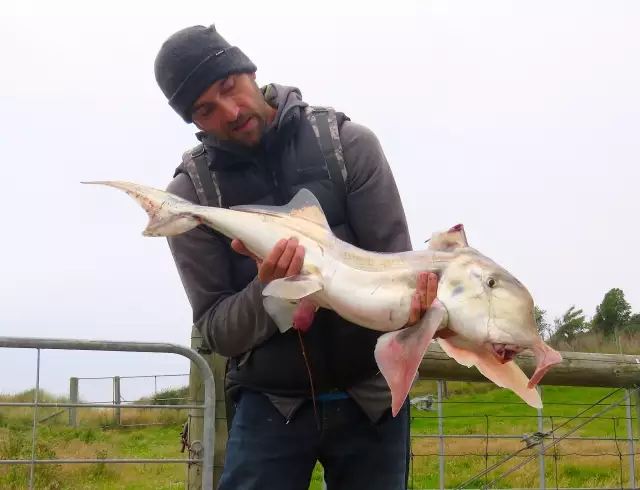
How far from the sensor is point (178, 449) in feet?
55.4

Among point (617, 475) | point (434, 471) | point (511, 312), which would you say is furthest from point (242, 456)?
point (434, 471)

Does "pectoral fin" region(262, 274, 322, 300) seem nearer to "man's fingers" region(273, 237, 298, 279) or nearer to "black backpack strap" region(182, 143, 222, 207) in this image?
"man's fingers" region(273, 237, 298, 279)

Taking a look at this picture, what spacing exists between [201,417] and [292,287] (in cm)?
190

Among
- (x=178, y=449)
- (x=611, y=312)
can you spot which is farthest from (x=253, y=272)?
(x=611, y=312)

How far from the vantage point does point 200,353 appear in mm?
3828

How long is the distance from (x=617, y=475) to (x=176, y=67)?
13.3 metres

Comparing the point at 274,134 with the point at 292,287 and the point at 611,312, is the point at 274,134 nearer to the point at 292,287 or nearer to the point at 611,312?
the point at 292,287

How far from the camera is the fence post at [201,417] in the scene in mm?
3742

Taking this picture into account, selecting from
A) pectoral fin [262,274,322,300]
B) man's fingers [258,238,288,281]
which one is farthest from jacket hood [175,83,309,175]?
pectoral fin [262,274,322,300]

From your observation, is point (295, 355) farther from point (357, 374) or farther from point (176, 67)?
point (176, 67)

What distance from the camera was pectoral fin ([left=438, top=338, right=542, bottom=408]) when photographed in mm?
2117

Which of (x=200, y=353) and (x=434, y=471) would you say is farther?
(x=434, y=471)

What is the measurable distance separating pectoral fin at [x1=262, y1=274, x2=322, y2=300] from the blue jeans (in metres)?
0.64

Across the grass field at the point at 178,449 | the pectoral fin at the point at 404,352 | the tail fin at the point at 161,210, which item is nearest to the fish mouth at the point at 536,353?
the pectoral fin at the point at 404,352
